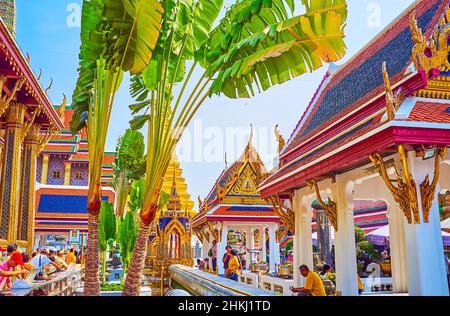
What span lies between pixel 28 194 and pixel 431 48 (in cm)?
1100

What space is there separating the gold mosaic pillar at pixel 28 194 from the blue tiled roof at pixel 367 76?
785 centimetres

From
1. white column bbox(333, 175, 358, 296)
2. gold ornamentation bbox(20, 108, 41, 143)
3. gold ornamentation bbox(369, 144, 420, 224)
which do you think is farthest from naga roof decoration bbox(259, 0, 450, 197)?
gold ornamentation bbox(20, 108, 41, 143)

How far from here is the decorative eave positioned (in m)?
8.35

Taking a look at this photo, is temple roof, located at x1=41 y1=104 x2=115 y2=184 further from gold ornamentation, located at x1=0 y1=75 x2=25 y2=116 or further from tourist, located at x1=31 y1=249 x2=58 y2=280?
tourist, located at x1=31 y1=249 x2=58 y2=280

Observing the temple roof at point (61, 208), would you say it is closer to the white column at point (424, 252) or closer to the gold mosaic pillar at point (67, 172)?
the gold mosaic pillar at point (67, 172)

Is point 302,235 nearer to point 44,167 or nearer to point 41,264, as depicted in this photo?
point 41,264

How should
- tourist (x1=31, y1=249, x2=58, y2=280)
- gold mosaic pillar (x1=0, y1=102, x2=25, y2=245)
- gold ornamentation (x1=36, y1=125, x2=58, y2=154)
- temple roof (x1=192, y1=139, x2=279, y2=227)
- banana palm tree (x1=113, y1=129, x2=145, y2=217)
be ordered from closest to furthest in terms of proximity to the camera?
tourist (x1=31, y1=249, x2=58, y2=280) → gold mosaic pillar (x1=0, y1=102, x2=25, y2=245) → gold ornamentation (x1=36, y1=125, x2=58, y2=154) → banana palm tree (x1=113, y1=129, x2=145, y2=217) → temple roof (x1=192, y1=139, x2=279, y2=227)

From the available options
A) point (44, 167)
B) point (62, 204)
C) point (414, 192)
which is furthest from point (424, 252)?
point (44, 167)

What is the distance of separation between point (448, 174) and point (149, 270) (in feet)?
40.1

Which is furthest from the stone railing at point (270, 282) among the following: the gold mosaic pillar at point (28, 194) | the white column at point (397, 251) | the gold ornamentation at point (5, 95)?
the gold ornamentation at point (5, 95)

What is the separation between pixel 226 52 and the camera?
6430mm

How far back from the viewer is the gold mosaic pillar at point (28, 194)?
1258 centimetres
